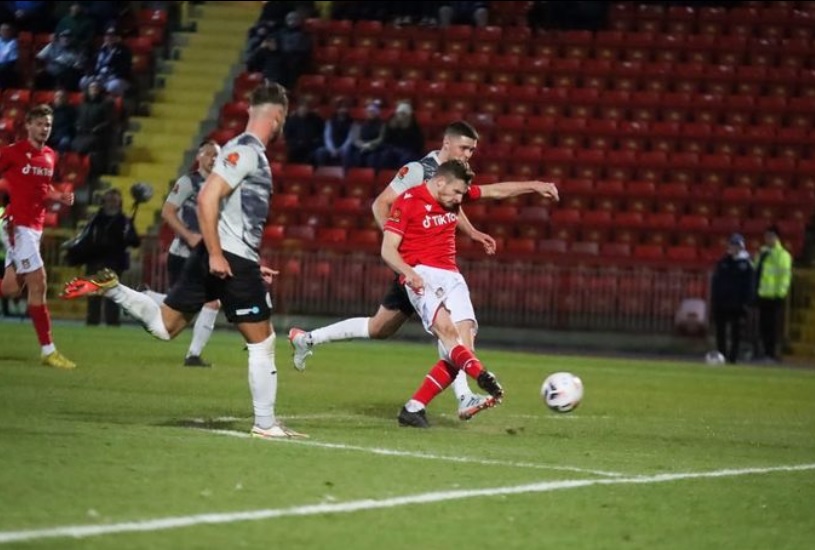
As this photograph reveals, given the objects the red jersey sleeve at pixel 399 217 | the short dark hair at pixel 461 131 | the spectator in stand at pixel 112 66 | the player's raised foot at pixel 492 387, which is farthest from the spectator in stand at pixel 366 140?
the player's raised foot at pixel 492 387

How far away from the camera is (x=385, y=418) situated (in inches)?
489

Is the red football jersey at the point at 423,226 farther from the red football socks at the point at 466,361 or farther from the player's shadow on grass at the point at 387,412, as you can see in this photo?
the player's shadow on grass at the point at 387,412

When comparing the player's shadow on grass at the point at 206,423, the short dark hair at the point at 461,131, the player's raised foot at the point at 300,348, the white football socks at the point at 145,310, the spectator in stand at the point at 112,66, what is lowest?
the player's shadow on grass at the point at 206,423

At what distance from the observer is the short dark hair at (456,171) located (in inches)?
455

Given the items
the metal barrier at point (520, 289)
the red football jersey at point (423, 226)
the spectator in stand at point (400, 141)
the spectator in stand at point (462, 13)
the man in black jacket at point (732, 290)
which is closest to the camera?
the red football jersey at point (423, 226)

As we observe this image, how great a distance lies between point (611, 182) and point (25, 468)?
2096 centimetres

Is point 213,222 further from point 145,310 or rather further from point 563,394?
point 563,394

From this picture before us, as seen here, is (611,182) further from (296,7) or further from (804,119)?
(296,7)

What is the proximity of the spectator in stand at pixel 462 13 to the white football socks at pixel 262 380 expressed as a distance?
72.9ft

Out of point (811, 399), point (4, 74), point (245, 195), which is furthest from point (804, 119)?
point (245, 195)

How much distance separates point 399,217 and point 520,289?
1490 centimetres

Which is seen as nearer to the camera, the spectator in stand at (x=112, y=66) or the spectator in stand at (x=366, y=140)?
the spectator in stand at (x=366, y=140)

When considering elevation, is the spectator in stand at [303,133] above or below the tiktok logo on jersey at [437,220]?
above

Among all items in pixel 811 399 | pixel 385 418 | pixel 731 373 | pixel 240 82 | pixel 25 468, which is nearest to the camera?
pixel 25 468
